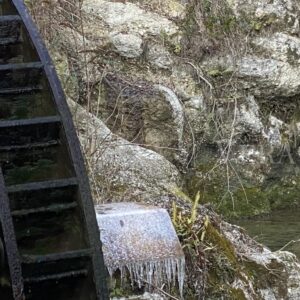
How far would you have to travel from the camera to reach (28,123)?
14.2ft

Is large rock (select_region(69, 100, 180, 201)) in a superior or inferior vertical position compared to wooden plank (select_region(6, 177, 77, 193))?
inferior

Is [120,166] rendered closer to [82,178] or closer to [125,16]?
[82,178]

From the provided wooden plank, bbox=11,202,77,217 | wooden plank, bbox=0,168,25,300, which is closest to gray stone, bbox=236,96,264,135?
wooden plank, bbox=11,202,77,217

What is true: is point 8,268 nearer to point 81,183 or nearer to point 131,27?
point 81,183

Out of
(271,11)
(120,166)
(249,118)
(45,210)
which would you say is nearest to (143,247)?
(45,210)

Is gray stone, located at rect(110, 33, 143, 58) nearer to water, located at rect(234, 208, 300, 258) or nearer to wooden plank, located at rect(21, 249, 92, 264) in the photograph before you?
water, located at rect(234, 208, 300, 258)

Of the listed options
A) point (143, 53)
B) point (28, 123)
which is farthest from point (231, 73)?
point (28, 123)

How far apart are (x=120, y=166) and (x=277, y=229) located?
9.24 feet

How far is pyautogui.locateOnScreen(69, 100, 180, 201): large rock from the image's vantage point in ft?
20.4

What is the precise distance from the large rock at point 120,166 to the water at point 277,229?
1.63 metres

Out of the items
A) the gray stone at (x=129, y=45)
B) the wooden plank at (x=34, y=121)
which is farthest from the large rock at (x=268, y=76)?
the wooden plank at (x=34, y=121)

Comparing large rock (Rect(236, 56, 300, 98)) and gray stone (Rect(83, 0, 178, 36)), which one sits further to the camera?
large rock (Rect(236, 56, 300, 98))

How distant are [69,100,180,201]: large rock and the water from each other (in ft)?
5.36

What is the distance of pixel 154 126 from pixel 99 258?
16.7ft
